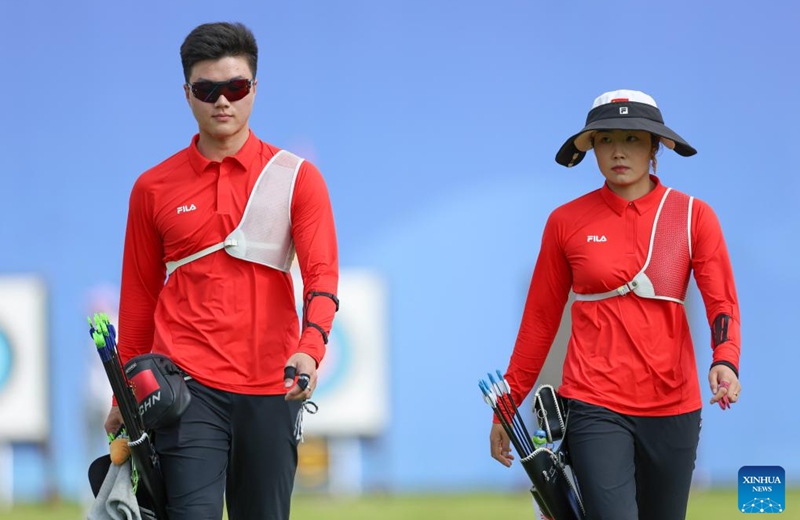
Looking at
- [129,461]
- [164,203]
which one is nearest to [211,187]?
[164,203]

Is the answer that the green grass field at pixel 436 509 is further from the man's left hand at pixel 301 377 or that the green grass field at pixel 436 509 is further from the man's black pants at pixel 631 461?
the man's left hand at pixel 301 377

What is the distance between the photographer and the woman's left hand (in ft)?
10.7

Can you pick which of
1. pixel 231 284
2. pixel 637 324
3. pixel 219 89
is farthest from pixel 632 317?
pixel 219 89

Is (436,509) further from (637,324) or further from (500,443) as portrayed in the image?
(637,324)

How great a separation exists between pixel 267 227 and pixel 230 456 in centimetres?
58

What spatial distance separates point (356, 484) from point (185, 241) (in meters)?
4.34

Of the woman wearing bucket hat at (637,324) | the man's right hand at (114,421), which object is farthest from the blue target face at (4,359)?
the woman wearing bucket hat at (637,324)

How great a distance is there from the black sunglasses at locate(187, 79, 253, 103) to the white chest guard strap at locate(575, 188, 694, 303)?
107 cm

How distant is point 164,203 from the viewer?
3340 mm

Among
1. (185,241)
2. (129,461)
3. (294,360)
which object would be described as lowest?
(129,461)

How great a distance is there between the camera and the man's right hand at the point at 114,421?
3.36 metres

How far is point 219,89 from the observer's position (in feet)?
10.8

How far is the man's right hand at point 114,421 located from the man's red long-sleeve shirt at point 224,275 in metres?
0.15

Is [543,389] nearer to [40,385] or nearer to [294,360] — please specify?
[294,360]
